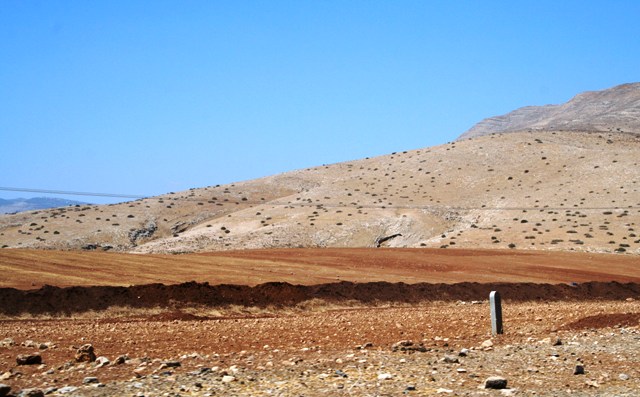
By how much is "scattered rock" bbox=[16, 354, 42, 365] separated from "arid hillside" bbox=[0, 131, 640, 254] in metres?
59.0

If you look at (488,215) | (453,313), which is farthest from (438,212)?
(453,313)

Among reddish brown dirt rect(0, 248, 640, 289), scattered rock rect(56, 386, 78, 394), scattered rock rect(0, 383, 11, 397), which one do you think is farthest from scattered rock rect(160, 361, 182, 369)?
reddish brown dirt rect(0, 248, 640, 289)

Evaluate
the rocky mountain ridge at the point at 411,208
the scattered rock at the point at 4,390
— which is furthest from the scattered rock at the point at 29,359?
the rocky mountain ridge at the point at 411,208

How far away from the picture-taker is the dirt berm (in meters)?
25.8

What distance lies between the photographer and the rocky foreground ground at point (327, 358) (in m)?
11.8

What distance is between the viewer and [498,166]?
107938 mm

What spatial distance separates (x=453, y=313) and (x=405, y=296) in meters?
8.31

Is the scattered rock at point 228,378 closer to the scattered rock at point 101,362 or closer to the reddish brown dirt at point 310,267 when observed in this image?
the scattered rock at point 101,362

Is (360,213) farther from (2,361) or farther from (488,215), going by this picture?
(2,361)

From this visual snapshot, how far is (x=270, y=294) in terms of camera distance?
97.3 ft

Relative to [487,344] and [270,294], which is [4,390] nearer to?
[487,344]

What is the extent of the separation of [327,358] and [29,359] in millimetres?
5604

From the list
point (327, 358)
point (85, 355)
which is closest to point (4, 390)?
point (85, 355)

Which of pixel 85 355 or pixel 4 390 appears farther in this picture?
pixel 85 355
